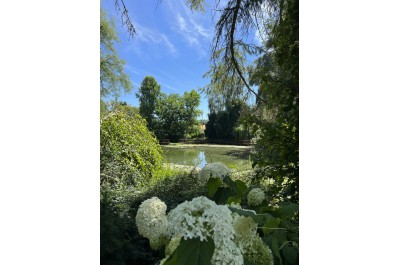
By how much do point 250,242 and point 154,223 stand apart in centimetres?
17

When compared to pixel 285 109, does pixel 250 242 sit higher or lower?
lower

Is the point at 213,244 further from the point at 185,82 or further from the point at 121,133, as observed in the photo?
the point at 121,133

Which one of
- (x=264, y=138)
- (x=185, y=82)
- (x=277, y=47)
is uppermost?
(x=277, y=47)

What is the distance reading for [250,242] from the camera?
0.46 m

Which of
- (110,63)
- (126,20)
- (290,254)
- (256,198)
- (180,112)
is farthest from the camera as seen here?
(110,63)

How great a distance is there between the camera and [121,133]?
312cm

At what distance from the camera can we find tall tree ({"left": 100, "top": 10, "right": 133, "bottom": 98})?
1.44 m

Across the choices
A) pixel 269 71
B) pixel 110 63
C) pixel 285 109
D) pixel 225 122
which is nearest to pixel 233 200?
pixel 285 109

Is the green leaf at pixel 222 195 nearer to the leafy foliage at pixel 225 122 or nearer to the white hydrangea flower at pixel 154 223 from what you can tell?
the white hydrangea flower at pixel 154 223

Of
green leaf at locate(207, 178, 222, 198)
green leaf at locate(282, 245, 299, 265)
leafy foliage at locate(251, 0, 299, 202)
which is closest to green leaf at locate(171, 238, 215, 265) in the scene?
green leaf at locate(282, 245, 299, 265)

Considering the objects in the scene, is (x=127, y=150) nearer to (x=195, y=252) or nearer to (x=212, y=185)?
(x=212, y=185)

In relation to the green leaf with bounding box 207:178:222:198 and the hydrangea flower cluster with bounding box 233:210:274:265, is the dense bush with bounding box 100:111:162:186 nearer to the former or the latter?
the green leaf with bounding box 207:178:222:198
